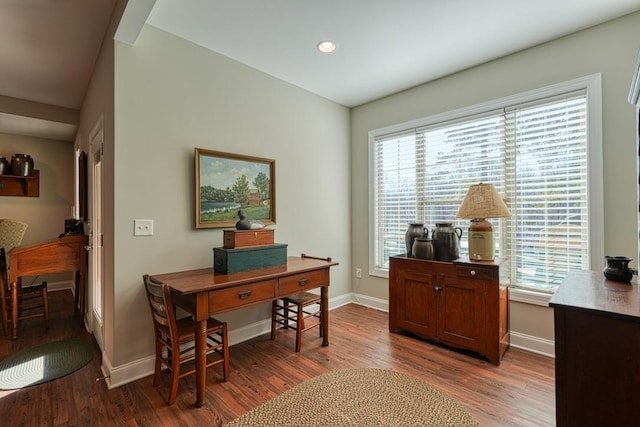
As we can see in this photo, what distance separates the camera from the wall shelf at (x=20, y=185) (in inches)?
173

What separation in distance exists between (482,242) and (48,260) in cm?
431

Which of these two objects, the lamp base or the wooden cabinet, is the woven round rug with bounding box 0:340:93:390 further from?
the lamp base

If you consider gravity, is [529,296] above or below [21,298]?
above

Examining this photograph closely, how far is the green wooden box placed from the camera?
7.70 feet

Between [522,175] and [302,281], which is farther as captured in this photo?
[522,175]

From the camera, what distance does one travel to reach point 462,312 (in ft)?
8.70

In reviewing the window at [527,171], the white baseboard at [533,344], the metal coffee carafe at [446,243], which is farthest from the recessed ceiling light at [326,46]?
the white baseboard at [533,344]

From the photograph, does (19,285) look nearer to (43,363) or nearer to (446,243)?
(43,363)

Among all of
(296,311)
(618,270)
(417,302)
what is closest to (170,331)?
(296,311)

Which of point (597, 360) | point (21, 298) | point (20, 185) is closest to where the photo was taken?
point (597, 360)

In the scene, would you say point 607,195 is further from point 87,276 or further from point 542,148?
point 87,276

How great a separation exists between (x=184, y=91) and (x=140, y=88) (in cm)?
34

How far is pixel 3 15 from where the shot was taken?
7.32 feet

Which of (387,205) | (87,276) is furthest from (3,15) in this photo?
(387,205)
